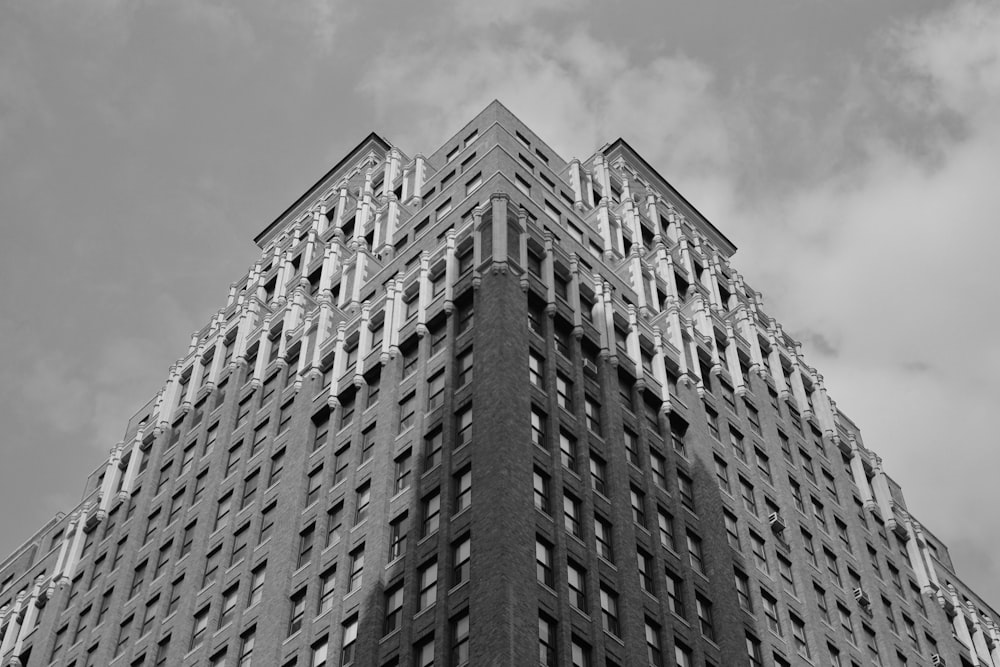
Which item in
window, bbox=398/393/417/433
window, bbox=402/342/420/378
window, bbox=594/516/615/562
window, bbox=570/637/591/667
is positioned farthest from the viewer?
window, bbox=402/342/420/378

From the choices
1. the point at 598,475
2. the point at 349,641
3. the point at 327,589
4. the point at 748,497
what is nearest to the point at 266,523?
the point at 327,589

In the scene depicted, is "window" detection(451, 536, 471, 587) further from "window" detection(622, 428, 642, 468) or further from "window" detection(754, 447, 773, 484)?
"window" detection(754, 447, 773, 484)

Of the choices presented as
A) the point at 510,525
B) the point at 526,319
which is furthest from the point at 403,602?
the point at 526,319

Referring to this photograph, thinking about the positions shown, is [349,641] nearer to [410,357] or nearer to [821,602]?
[410,357]

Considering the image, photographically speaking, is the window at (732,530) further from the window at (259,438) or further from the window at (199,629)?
the window at (199,629)

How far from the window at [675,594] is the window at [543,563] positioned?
703cm

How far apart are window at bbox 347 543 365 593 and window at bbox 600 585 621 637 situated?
10.5m

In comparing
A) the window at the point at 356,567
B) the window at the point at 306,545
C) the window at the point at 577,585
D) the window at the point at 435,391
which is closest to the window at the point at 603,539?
the window at the point at 577,585

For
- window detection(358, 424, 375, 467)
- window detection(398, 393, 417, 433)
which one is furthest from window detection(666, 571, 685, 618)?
window detection(358, 424, 375, 467)

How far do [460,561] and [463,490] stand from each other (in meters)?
4.09

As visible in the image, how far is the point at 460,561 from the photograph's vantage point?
6069cm

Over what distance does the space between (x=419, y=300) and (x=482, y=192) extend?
1016 centimetres

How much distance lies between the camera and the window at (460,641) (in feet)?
185

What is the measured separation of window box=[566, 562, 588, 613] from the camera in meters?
60.7
